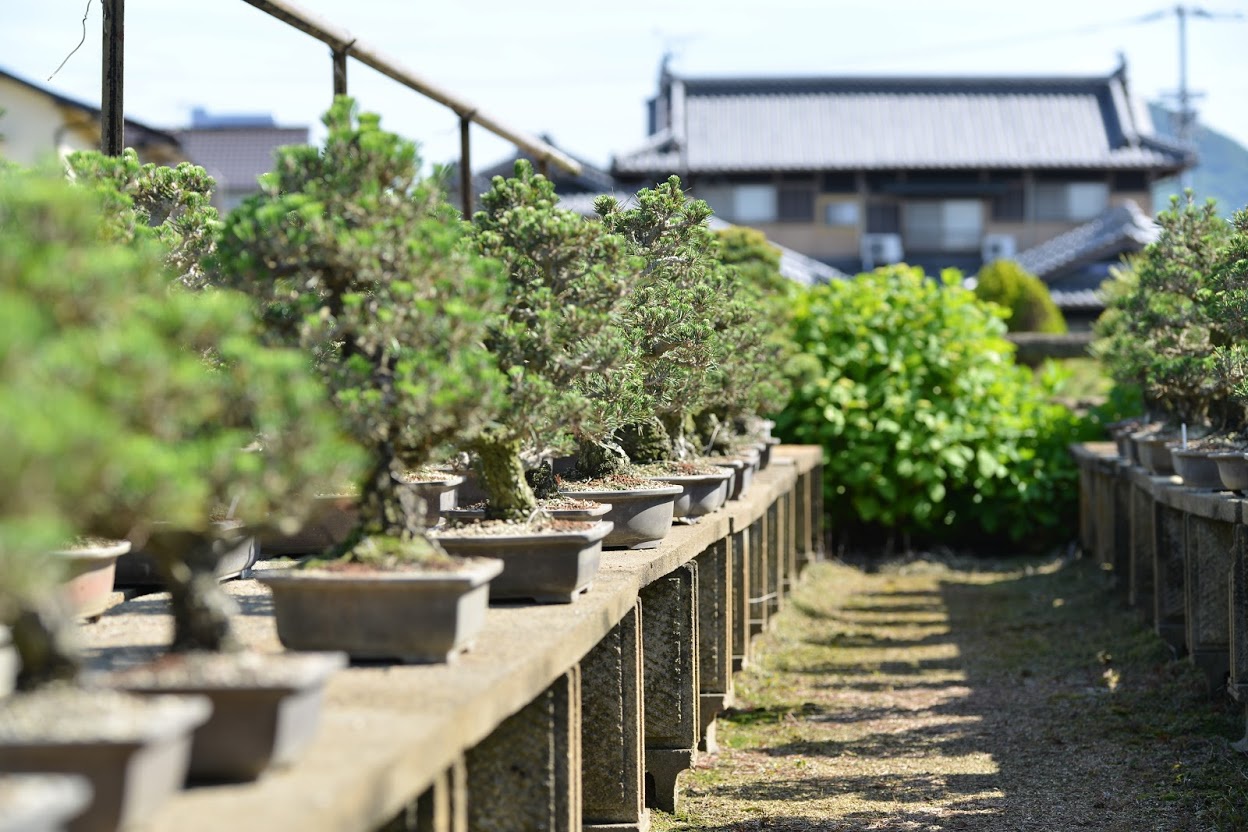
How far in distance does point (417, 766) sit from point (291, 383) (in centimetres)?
60

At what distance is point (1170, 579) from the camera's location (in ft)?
25.8

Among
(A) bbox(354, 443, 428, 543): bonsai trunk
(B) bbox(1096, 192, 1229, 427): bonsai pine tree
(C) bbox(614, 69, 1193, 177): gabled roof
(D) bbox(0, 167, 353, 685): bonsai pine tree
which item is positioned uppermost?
(C) bbox(614, 69, 1193, 177): gabled roof

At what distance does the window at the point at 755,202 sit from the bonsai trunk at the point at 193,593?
2826 cm

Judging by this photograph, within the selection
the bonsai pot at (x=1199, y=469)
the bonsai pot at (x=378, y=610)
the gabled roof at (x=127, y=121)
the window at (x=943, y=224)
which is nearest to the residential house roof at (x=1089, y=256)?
the window at (x=943, y=224)

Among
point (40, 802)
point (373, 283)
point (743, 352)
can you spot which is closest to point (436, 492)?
point (373, 283)

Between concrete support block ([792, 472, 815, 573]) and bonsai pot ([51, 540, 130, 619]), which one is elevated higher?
bonsai pot ([51, 540, 130, 619])

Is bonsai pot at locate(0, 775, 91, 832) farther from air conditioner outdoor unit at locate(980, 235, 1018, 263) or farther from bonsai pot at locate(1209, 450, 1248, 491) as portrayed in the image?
air conditioner outdoor unit at locate(980, 235, 1018, 263)

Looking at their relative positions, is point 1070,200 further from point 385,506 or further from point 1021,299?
point 385,506

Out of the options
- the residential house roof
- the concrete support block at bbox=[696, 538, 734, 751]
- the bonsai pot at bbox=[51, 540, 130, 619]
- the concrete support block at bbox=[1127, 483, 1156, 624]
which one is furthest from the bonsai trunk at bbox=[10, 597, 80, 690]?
the residential house roof

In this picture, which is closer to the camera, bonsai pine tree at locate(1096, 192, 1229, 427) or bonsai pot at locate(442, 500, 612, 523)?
bonsai pot at locate(442, 500, 612, 523)

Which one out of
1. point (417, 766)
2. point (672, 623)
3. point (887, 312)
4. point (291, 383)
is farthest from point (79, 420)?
point (887, 312)

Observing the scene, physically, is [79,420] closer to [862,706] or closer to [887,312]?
[862,706]

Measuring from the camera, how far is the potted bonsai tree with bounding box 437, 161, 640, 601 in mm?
3945

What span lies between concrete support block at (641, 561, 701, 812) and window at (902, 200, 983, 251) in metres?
26.2
